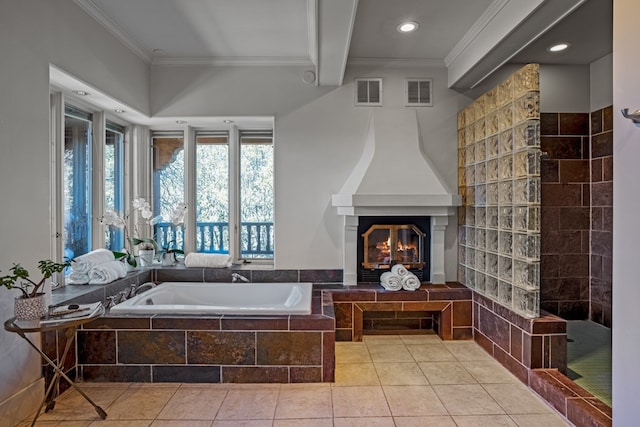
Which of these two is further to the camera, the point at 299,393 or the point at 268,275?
the point at 268,275

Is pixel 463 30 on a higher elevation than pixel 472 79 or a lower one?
higher

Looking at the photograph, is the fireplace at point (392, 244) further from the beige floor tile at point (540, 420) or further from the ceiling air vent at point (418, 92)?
the beige floor tile at point (540, 420)

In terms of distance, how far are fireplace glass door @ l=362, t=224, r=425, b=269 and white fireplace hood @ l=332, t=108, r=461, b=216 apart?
0.26 metres

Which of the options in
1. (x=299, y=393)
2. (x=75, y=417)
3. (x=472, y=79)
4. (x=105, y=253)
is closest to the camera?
(x=75, y=417)

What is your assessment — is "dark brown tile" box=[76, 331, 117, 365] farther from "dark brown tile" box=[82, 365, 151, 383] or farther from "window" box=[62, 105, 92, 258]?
"window" box=[62, 105, 92, 258]

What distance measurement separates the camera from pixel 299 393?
96.1 inches

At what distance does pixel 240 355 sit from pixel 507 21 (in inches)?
117

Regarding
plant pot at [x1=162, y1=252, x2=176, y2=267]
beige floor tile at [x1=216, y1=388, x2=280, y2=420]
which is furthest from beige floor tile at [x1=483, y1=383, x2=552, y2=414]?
plant pot at [x1=162, y1=252, x2=176, y2=267]

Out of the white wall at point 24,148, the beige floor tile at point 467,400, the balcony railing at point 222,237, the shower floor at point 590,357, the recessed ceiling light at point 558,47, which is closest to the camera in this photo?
the white wall at point 24,148

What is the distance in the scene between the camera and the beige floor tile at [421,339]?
11.0ft

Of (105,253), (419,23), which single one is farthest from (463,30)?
(105,253)

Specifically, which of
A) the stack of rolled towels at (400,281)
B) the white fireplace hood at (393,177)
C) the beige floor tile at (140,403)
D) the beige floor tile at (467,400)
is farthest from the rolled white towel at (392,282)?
the beige floor tile at (140,403)

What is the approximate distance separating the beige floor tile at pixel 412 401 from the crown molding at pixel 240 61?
2994mm

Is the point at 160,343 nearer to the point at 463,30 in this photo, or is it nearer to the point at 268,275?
the point at 268,275
